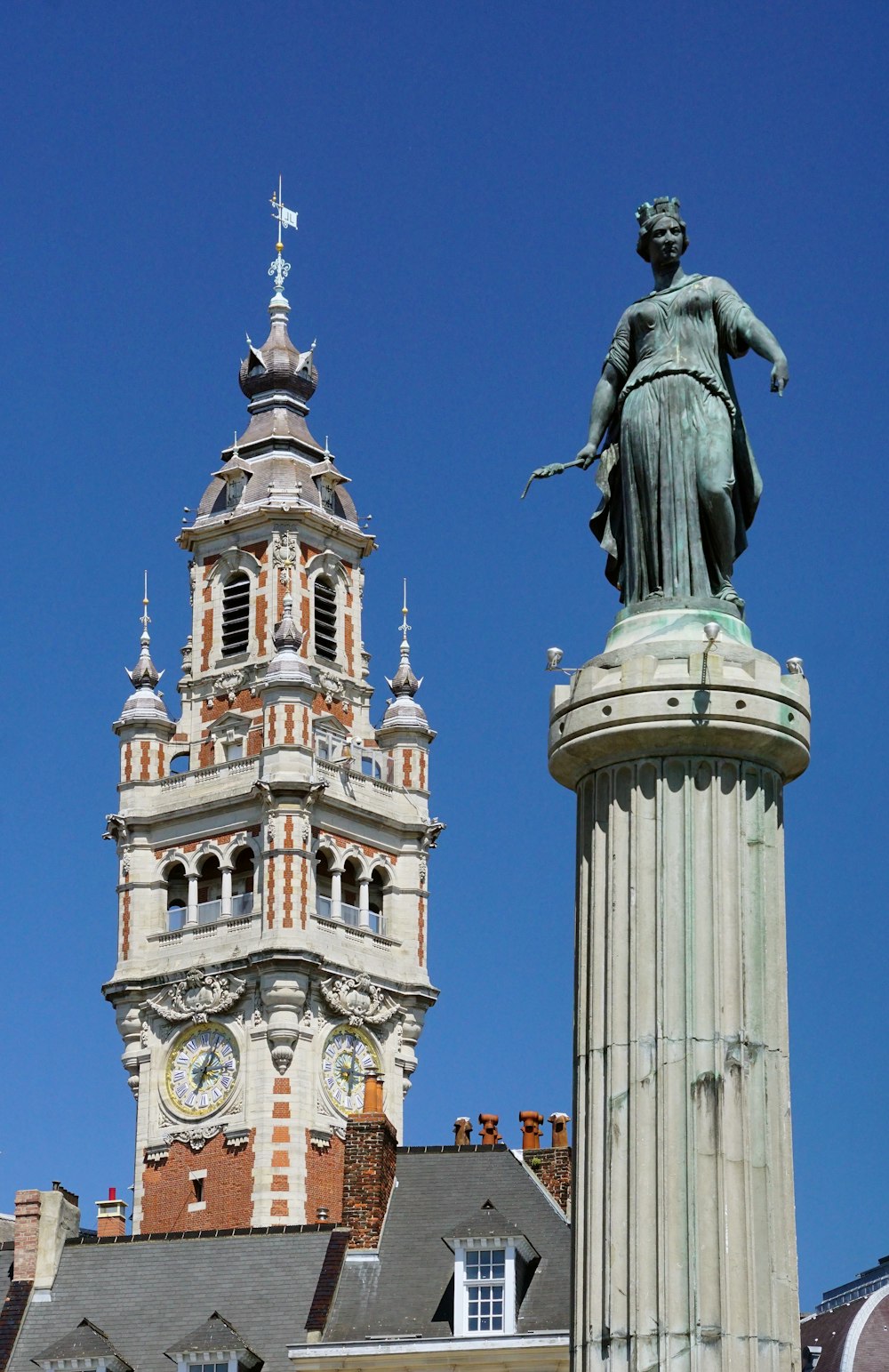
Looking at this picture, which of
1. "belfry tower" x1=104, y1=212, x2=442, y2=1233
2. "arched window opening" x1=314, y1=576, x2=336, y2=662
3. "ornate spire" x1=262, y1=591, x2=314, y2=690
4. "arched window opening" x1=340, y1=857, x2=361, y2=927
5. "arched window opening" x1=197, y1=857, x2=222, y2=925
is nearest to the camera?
"belfry tower" x1=104, y1=212, x2=442, y2=1233

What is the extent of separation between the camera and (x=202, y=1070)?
71.8 meters

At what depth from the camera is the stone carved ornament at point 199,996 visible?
71500 mm

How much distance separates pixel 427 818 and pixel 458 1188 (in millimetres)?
33794

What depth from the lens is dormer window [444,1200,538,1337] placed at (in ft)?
126

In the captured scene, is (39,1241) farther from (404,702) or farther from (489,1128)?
(404,702)

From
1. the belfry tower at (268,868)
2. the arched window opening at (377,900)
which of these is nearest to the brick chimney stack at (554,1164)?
the belfry tower at (268,868)

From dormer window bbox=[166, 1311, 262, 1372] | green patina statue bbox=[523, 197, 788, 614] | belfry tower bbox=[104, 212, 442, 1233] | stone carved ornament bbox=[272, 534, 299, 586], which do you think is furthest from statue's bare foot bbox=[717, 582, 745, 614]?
stone carved ornament bbox=[272, 534, 299, 586]

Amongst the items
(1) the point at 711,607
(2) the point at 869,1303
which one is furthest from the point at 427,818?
(1) the point at 711,607

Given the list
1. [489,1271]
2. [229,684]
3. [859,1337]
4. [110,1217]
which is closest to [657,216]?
[489,1271]

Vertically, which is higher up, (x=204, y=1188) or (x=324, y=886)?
(x=324, y=886)

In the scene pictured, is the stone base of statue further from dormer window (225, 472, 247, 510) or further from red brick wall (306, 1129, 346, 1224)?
dormer window (225, 472, 247, 510)

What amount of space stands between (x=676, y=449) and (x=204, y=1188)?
194 feet

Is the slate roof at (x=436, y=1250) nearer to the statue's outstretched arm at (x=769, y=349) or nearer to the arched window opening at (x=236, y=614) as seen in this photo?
the statue's outstretched arm at (x=769, y=349)

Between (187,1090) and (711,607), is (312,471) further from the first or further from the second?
(711,607)
